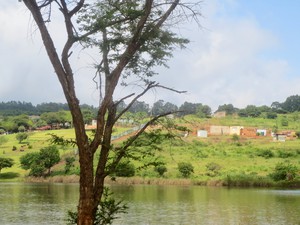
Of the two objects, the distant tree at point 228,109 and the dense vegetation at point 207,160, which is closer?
the dense vegetation at point 207,160

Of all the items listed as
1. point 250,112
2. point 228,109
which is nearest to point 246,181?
point 250,112

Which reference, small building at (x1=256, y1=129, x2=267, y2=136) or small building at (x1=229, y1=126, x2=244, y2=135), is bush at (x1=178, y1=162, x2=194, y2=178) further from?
small building at (x1=256, y1=129, x2=267, y2=136)

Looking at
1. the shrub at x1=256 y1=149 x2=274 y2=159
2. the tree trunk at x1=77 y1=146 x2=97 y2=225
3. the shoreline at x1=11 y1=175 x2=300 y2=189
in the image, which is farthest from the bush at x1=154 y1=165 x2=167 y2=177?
the tree trunk at x1=77 y1=146 x2=97 y2=225

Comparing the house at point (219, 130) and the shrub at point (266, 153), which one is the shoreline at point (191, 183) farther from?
the house at point (219, 130)

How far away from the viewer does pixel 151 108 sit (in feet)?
28.8

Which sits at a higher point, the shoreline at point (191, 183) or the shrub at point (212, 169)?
the shrub at point (212, 169)

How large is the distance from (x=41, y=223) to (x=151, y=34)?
15.1m

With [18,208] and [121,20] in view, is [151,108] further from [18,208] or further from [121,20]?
[18,208]

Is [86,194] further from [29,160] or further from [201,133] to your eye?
[201,133]

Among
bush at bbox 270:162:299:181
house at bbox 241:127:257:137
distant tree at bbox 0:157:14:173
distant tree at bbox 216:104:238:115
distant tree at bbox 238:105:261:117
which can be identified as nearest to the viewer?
bush at bbox 270:162:299:181

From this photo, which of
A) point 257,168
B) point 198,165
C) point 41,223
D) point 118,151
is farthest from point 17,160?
point 118,151

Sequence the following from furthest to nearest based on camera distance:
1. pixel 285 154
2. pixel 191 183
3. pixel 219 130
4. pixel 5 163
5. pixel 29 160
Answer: pixel 219 130, pixel 5 163, pixel 285 154, pixel 29 160, pixel 191 183

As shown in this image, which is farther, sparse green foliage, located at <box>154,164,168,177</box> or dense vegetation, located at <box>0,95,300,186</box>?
sparse green foliage, located at <box>154,164,168,177</box>

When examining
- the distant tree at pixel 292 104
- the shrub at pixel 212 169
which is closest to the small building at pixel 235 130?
the shrub at pixel 212 169
